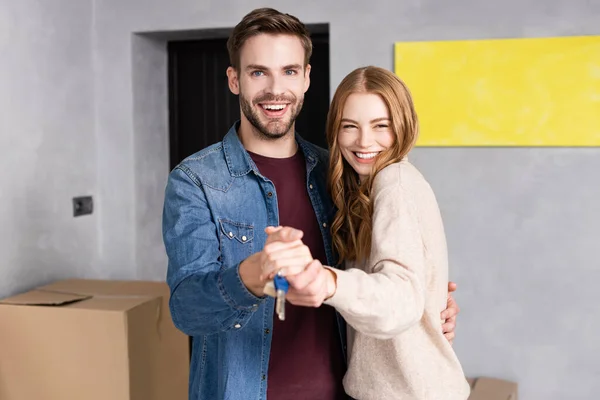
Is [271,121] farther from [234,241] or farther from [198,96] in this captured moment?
[198,96]

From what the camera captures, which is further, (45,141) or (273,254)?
(45,141)

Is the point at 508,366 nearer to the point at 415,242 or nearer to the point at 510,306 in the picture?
the point at 510,306

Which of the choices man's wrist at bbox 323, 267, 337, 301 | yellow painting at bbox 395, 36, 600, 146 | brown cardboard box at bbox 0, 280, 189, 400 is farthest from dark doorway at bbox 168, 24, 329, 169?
man's wrist at bbox 323, 267, 337, 301

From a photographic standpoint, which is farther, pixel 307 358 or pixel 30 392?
pixel 30 392

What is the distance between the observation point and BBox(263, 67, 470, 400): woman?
1.09m

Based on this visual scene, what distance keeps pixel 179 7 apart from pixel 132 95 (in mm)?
458

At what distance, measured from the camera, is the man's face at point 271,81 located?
146cm

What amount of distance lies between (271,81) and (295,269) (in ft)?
1.88

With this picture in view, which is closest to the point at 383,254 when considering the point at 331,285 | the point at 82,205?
the point at 331,285

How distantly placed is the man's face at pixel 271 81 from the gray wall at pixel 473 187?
1.36 metres

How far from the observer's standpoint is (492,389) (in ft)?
8.82

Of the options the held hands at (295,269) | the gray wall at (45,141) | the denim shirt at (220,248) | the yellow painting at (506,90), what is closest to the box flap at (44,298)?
the gray wall at (45,141)

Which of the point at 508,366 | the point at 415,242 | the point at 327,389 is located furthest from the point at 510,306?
the point at 415,242

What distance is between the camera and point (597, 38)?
2.62 m
